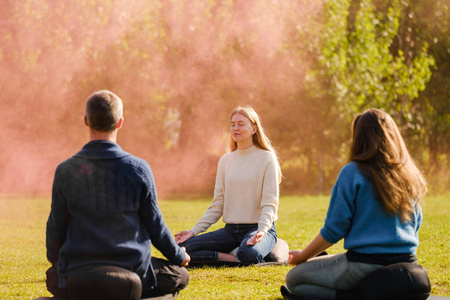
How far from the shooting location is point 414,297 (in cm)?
357

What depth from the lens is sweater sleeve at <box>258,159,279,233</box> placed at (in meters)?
5.38

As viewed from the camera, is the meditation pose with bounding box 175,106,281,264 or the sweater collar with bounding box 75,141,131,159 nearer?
the sweater collar with bounding box 75,141,131,159

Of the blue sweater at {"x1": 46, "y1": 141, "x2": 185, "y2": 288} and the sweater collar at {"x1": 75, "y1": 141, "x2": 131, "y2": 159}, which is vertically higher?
the sweater collar at {"x1": 75, "y1": 141, "x2": 131, "y2": 159}

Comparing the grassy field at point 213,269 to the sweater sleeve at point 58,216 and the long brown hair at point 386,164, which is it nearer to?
the sweater sleeve at point 58,216

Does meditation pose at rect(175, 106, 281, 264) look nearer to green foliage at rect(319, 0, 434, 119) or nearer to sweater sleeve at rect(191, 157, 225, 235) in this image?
sweater sleeve at rect(191, 157, 225, 235)

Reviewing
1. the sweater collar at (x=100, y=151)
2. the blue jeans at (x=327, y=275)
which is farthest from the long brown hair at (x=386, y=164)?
the sweater collar at (x=100, y=151)

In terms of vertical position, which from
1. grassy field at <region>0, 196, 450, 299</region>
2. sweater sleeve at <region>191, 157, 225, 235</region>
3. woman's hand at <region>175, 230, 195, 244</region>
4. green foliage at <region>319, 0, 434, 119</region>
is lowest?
grassy field at <region>0, 196, 450, 299</region>

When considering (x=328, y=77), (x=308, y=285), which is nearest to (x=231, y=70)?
(x=328, y=77)

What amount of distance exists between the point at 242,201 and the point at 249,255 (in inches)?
23.5

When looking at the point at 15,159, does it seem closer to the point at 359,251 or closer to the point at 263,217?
the point at 263,217

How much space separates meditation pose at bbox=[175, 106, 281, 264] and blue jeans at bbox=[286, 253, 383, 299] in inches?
55.7

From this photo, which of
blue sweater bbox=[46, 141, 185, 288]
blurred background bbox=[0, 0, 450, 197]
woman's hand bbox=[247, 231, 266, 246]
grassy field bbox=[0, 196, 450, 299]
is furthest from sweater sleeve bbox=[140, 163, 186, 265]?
blurred background bbox=[0, 0, 450, 197]

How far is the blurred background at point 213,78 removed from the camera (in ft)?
44.9

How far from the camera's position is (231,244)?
5621 mm
